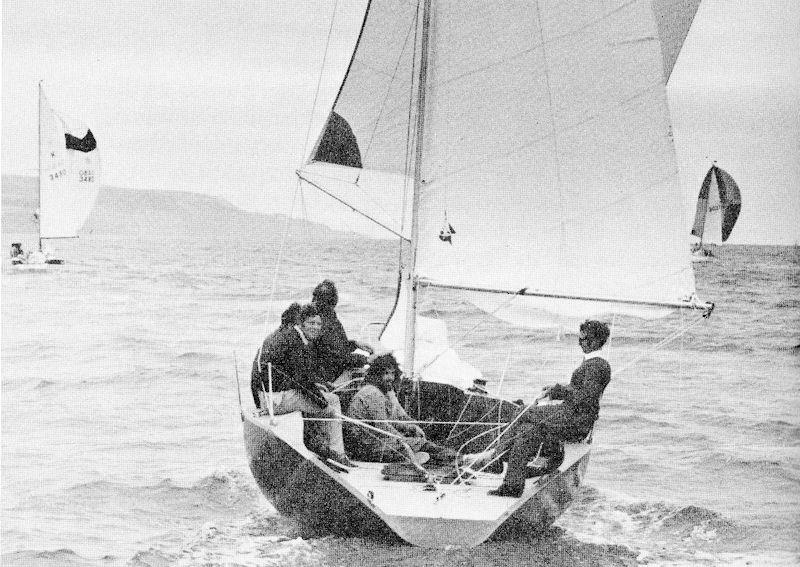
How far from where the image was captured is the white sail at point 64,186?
106 ft

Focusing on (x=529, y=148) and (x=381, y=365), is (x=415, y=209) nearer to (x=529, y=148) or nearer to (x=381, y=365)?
(x=529, y=148)

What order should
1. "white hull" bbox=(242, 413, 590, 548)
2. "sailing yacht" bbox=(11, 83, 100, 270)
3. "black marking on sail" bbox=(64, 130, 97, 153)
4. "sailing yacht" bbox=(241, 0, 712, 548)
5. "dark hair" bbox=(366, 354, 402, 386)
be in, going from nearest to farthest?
"white hull" bbox=(242, 413, 590, 548) → "dark hair" bbox=(366, 354, 402, 386) → "sailing yacht" bbox=(241, 0, 712, 548) → "black marking on sail" bbox=(64, 130, 97, 153) → "sailing yacht" bbox=(11, 83, 100, 270)

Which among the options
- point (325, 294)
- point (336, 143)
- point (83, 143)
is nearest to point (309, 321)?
point (325, 294)

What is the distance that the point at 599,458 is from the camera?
1273 cm

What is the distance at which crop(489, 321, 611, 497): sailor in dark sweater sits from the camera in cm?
777

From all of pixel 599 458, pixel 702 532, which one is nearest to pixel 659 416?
pixel 599 458

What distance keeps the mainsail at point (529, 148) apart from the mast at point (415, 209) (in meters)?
0.04

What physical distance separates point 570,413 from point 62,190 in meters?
28.2

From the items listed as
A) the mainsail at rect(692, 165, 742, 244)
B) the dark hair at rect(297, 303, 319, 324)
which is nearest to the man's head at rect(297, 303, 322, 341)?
the dark hair at rect(297, 303, 319, 324)

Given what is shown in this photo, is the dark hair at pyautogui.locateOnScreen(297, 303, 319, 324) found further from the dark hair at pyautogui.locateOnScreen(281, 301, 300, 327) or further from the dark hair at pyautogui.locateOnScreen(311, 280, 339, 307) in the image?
the dark hair at pyautogui.locateOnScreen(311, 280, 339, 307)

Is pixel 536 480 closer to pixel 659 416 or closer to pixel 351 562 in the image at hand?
pixel 351 562

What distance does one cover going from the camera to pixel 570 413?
26.2ft

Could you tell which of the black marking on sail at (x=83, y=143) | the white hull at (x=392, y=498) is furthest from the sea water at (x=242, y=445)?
the black marking on sail at (x=83, y=143)

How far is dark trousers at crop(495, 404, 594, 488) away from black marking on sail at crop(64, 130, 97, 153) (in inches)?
986
